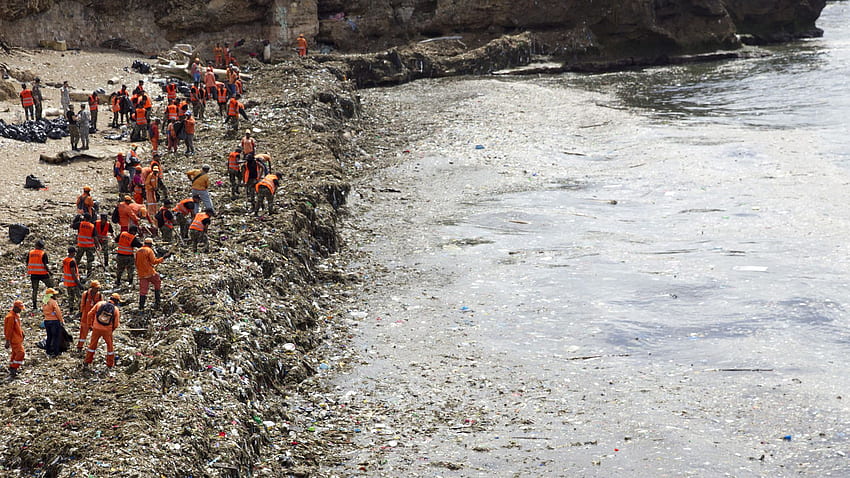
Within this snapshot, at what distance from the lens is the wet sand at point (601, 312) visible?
33.2ft

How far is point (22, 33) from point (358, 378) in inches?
A: 1062

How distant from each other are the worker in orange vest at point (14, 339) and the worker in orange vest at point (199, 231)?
4.03m

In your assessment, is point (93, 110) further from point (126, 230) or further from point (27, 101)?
point (126, 230)

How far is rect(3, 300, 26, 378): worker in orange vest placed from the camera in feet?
34.1

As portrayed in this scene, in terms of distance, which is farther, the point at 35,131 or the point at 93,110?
the point at 93,110

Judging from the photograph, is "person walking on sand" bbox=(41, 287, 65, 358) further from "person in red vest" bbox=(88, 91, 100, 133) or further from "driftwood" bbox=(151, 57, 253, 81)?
"driftwood" bbox=(151, 57, 253, 81)

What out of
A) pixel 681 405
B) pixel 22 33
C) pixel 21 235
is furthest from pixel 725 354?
pixel 22 33

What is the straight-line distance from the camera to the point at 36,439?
28.7ft

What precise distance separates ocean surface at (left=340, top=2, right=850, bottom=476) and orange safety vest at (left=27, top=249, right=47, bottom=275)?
5149 mm

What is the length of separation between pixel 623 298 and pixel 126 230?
29.1 ft

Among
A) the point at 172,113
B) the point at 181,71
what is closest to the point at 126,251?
the point at 172,113

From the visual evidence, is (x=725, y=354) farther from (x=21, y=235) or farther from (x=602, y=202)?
(x=21, y=235)

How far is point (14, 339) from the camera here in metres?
10.4

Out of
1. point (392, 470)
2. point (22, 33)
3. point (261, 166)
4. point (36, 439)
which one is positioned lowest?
point (392, 470)
